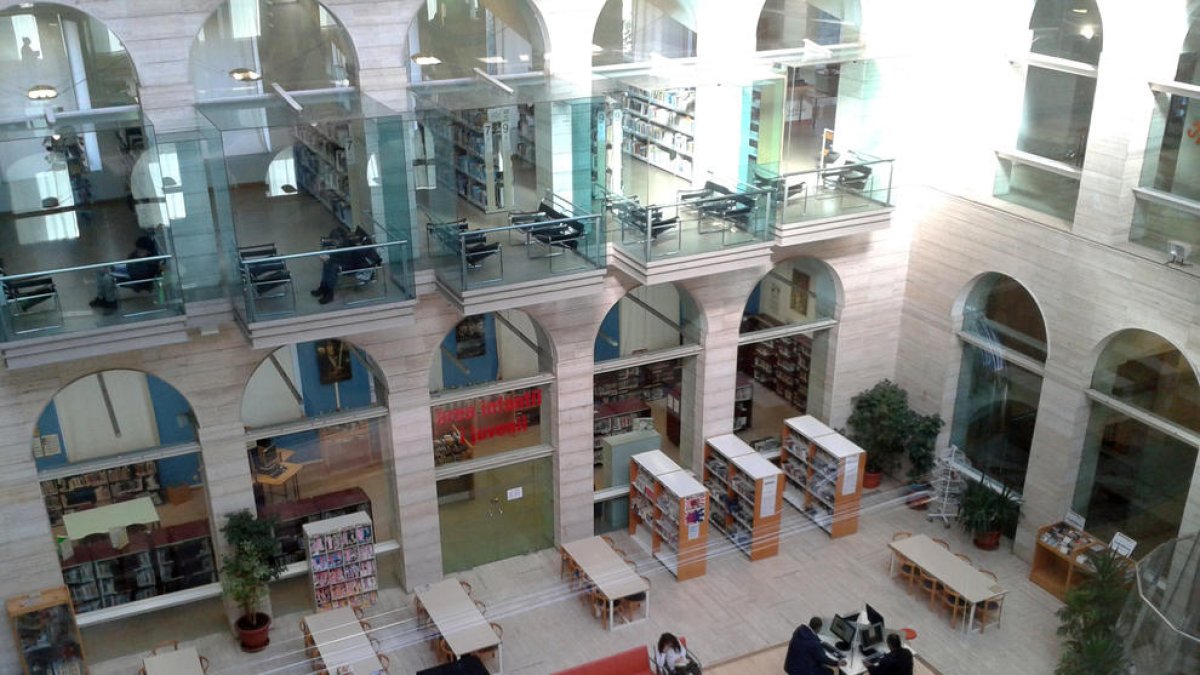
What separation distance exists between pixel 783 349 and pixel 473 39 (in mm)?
7793

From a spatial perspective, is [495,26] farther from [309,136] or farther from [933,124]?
[933,124]

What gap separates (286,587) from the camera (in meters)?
17.0

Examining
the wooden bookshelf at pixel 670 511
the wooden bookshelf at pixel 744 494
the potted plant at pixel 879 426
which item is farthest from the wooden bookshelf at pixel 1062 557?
the wooden bookshelf at pixel 670 511

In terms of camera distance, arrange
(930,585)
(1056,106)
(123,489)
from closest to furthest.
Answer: (123,489) < (1056,106) < (930,585)

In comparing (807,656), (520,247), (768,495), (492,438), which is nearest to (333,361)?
(492,438)

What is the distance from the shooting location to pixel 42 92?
13.8m

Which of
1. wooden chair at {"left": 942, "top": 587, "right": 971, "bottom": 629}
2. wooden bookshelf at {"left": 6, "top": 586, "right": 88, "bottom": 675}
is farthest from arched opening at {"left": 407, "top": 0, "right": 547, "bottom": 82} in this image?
wooden chair at {"left": 942, "top": 587, "right": 971, "bottom": 629}

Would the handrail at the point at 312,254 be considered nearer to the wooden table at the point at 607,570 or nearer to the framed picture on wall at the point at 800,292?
the wooden table at the point at 607,570

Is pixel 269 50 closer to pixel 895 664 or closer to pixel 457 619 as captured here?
pixel 457 619

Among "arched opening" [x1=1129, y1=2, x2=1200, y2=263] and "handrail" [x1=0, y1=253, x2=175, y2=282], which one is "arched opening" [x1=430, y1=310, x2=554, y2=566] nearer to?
"handrail" [x1=0, y1=253, x2=175, y2=282]

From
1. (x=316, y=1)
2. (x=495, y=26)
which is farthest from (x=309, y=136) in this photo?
(x=495, y=26)

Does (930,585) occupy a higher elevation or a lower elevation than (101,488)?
lower

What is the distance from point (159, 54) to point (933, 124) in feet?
35.7

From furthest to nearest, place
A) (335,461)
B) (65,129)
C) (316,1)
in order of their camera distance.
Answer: (335,461) < (316,1) < (65,129)
